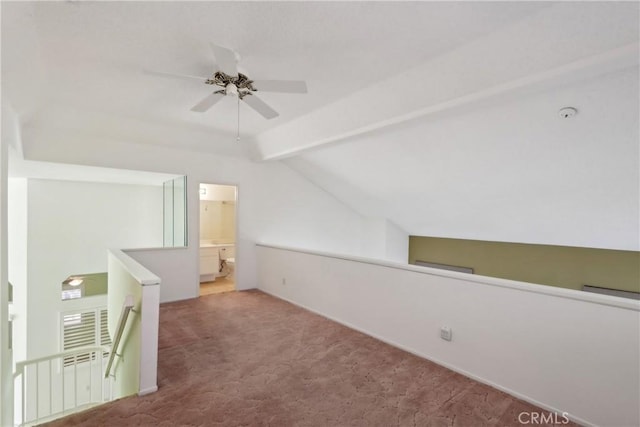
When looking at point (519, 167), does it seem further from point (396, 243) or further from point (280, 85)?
point (396, 243)

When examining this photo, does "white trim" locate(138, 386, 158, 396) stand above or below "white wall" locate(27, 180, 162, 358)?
below

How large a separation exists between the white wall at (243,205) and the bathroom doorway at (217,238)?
2.08 feet

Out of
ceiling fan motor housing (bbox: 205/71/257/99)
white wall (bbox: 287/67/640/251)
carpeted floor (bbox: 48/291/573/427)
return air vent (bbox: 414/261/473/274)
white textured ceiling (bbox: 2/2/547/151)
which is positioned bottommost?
carpeted floor (bbox: 48/291/573/427)

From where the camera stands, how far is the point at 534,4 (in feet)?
6.59

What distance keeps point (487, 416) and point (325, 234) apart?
16.4 feet

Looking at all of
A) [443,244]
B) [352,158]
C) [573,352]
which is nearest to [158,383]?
[573,352]

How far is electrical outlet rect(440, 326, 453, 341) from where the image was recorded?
2.91 meters

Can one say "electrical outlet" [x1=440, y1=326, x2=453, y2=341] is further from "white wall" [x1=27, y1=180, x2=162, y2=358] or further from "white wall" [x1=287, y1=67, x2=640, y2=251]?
"white wall" [x1=27, y1=180, x2=162, y2=358]

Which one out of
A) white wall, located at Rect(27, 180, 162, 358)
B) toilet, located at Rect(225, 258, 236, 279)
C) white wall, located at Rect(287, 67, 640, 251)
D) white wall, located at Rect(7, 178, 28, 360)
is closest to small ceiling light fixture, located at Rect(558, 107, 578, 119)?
white wall, located at Rect(287, 67, 640, 251)

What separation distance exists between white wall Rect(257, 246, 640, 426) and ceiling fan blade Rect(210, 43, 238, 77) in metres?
2.48

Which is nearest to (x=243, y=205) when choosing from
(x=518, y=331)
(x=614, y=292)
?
(x=518, y=331)

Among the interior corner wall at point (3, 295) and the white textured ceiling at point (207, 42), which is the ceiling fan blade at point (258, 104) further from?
the interior corner wall at point (3, 295)

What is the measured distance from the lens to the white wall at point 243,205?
4473 millimetres

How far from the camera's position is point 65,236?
5629mm
